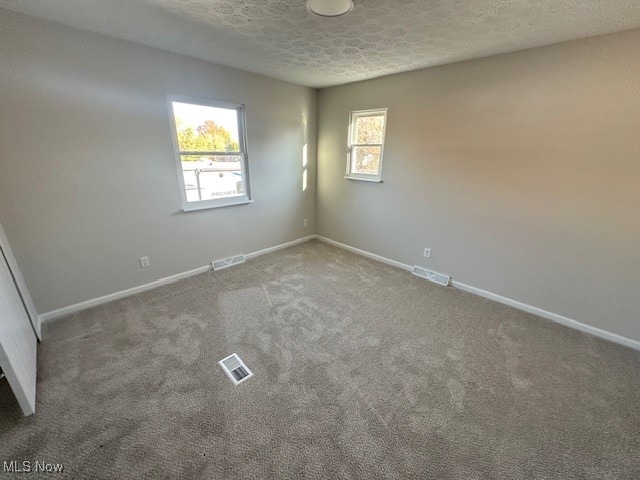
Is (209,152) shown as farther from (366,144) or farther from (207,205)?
(366,144)

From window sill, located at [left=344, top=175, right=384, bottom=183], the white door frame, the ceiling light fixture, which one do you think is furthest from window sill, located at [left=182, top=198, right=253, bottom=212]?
the ceiling light fixture

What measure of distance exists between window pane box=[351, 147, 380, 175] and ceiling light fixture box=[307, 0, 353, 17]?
1919mm

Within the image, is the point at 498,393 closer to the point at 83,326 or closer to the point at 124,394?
the point at 124,394

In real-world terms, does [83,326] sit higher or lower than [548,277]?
lower

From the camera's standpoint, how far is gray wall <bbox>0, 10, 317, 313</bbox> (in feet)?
6.23

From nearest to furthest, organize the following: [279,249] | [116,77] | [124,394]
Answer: [124,394]
[116,77]
[279,249]

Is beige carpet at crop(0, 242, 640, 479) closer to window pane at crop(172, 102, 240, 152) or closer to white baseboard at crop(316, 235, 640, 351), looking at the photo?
white baseboard at crop(316, 235, 640, 351)

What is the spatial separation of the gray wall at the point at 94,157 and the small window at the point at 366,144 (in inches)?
48.7

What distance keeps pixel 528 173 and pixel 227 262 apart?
3470 millimetres

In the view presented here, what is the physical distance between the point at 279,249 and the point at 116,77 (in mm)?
2649

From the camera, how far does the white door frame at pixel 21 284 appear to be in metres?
1.89

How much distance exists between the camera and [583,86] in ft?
6.42

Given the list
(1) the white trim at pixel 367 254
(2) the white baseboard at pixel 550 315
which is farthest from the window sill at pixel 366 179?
(2) the white baseboard at pixel 550 315

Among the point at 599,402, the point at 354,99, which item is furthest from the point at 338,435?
the point at 354,99
